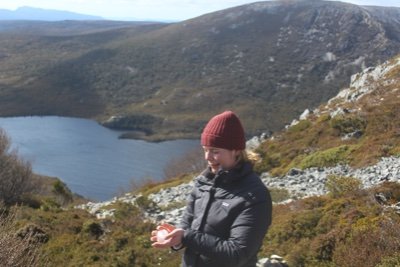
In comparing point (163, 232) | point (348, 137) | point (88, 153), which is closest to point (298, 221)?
point (163, 232)

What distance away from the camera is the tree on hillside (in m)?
22.5

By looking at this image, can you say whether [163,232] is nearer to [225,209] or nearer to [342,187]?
[225,209]

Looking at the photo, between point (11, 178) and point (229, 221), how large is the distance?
22372 millimetres

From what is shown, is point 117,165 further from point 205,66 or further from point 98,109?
point 205,66

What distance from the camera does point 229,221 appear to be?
404cm

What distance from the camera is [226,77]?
18975 cm

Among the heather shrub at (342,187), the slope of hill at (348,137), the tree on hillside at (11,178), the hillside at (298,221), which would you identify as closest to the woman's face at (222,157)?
the hillside at (298,221)

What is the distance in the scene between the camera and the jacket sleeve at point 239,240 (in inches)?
151

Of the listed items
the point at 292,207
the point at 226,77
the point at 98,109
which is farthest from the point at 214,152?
the point at 226,77

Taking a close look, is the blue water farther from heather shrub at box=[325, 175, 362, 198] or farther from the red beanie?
the red beanie

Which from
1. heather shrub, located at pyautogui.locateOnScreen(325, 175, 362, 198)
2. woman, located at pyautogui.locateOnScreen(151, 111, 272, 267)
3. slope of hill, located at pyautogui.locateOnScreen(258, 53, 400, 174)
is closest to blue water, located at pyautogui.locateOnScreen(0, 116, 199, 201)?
slope of hill, located at pyautogui.locateOnScreen(258, 53, 400, 174)

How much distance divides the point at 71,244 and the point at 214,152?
9154mm

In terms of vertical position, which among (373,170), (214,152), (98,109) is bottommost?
(98,109)

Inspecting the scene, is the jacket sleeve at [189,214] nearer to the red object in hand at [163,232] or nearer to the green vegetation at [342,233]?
the red object in hand at [163,232]
